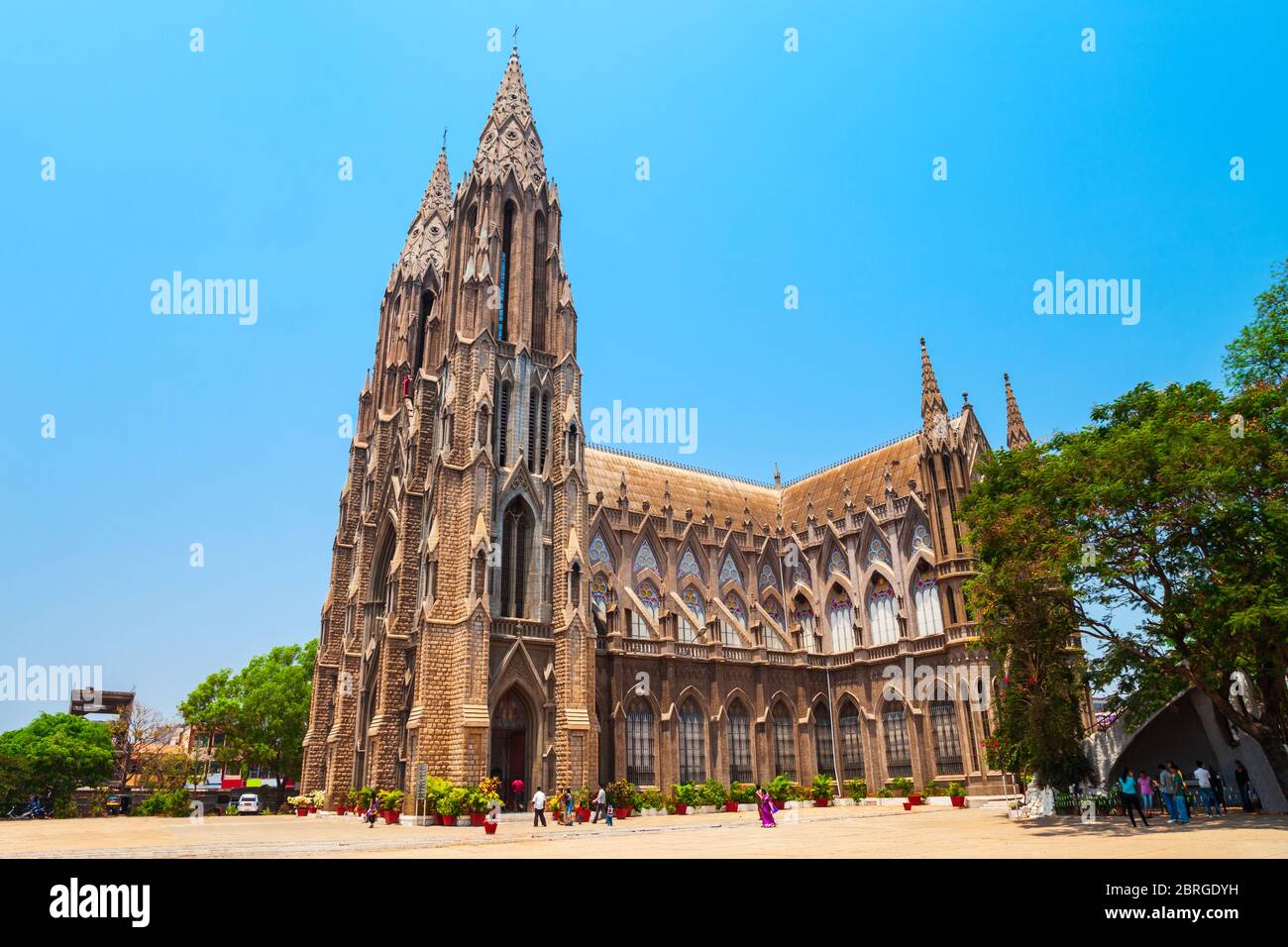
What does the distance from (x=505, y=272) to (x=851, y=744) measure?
1196 inches

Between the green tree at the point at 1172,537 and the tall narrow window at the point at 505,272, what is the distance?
2426 cm

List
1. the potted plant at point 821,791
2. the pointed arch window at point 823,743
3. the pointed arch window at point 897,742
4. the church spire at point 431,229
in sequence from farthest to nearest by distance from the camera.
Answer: the church spire at point 431,229, the pointed arch window at point 823,743, the pointed arch window at point 897,742, the potted plant at point 821,791

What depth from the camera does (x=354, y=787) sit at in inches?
1485

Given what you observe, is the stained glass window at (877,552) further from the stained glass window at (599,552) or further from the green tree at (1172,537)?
the green tree at (1172,537)

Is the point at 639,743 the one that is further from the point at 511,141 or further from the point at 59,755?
the point at 59,755

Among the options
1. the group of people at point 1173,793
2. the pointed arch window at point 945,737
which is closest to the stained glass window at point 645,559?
the pointed arch window at point 945,737

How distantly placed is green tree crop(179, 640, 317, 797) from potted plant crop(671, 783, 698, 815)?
29.5 m

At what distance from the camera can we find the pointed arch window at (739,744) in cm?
4028

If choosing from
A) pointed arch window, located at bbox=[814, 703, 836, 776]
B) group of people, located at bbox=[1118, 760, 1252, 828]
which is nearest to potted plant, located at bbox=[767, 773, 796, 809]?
pointed arch window, located at bbox=[814, 703, 836, 776]

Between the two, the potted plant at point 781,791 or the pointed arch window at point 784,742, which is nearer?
the potted plant at point 781,791
